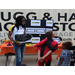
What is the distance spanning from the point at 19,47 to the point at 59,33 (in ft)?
8.43

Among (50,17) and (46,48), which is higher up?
(50,17)

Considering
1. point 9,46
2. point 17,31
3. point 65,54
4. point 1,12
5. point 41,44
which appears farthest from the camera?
point 1,12

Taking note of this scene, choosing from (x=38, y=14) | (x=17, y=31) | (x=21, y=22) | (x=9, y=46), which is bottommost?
(x=9, y=46)

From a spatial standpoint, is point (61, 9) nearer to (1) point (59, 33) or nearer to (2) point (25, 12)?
(1) point (59, 33)

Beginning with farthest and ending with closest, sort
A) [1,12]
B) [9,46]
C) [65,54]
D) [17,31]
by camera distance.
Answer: [1,12], [9,46], [17,31], [65,54]

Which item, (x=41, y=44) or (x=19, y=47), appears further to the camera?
(x=19, y=47)

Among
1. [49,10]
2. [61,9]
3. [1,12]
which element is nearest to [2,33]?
[1,12]

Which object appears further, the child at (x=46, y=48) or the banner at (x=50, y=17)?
the banner at (x=50, y=17)

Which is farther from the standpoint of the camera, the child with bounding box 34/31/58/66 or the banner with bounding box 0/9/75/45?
the banner with bounding box 0/9/75/45

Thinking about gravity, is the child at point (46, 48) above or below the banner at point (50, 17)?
below

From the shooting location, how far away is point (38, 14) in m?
5.20

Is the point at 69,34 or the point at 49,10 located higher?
the point at 49,10

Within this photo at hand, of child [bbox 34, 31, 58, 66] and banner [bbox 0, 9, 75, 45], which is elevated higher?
banner [bbox 0, 9, 75, 45]

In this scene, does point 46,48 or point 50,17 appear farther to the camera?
point 50,17
